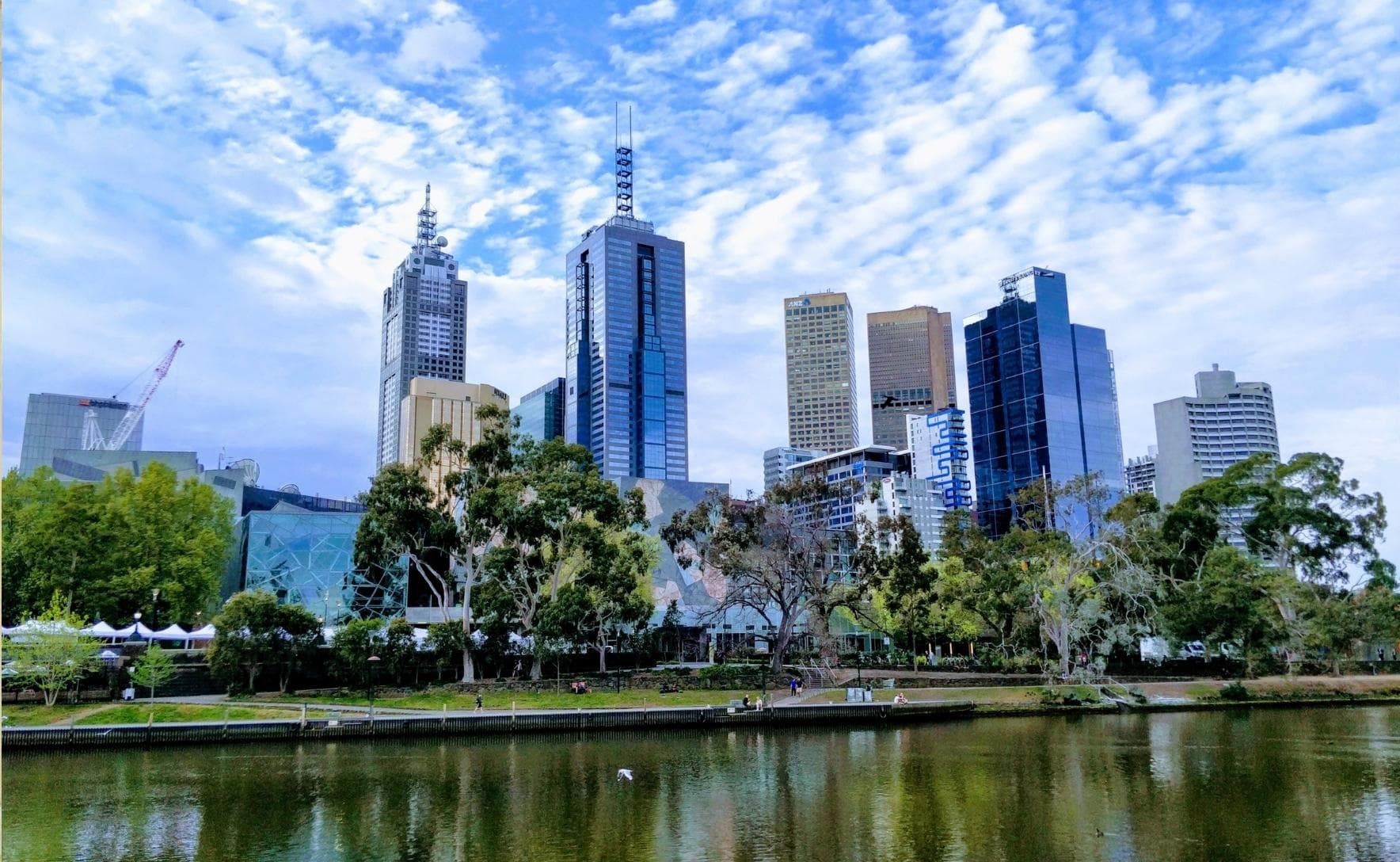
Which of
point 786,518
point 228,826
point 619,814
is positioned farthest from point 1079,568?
point 228,826

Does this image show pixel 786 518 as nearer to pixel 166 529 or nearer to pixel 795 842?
pixel 795 842

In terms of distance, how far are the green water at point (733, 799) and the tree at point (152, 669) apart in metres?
8.83

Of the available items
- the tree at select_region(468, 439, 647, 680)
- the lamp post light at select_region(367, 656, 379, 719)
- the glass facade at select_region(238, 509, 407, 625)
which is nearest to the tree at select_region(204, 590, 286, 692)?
the lamp post light at select_region(367, 656, 379, 719)

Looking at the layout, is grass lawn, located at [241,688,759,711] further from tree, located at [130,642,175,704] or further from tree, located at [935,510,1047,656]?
tree, located at [935,510,1047,656]

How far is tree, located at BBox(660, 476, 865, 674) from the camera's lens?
60.5 metres

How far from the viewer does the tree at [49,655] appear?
47.9 meters

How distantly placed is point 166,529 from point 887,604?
168 ft

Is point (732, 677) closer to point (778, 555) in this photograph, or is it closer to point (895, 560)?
point (778, 555)

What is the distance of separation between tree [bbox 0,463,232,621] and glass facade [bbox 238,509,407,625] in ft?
33.8

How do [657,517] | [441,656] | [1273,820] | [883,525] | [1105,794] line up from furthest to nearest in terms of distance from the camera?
[657,517]
[883,525]
[441,656]
[1105,794]
[1273,820]

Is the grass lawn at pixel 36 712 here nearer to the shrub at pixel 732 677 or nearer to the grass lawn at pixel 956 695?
the shrub at pixel 732 677

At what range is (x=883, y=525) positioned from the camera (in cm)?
6388

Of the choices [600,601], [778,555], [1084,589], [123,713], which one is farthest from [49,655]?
[1084,589]

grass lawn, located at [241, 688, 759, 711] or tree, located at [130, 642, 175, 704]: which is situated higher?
tree, located at [130, 642, 175, 704]
